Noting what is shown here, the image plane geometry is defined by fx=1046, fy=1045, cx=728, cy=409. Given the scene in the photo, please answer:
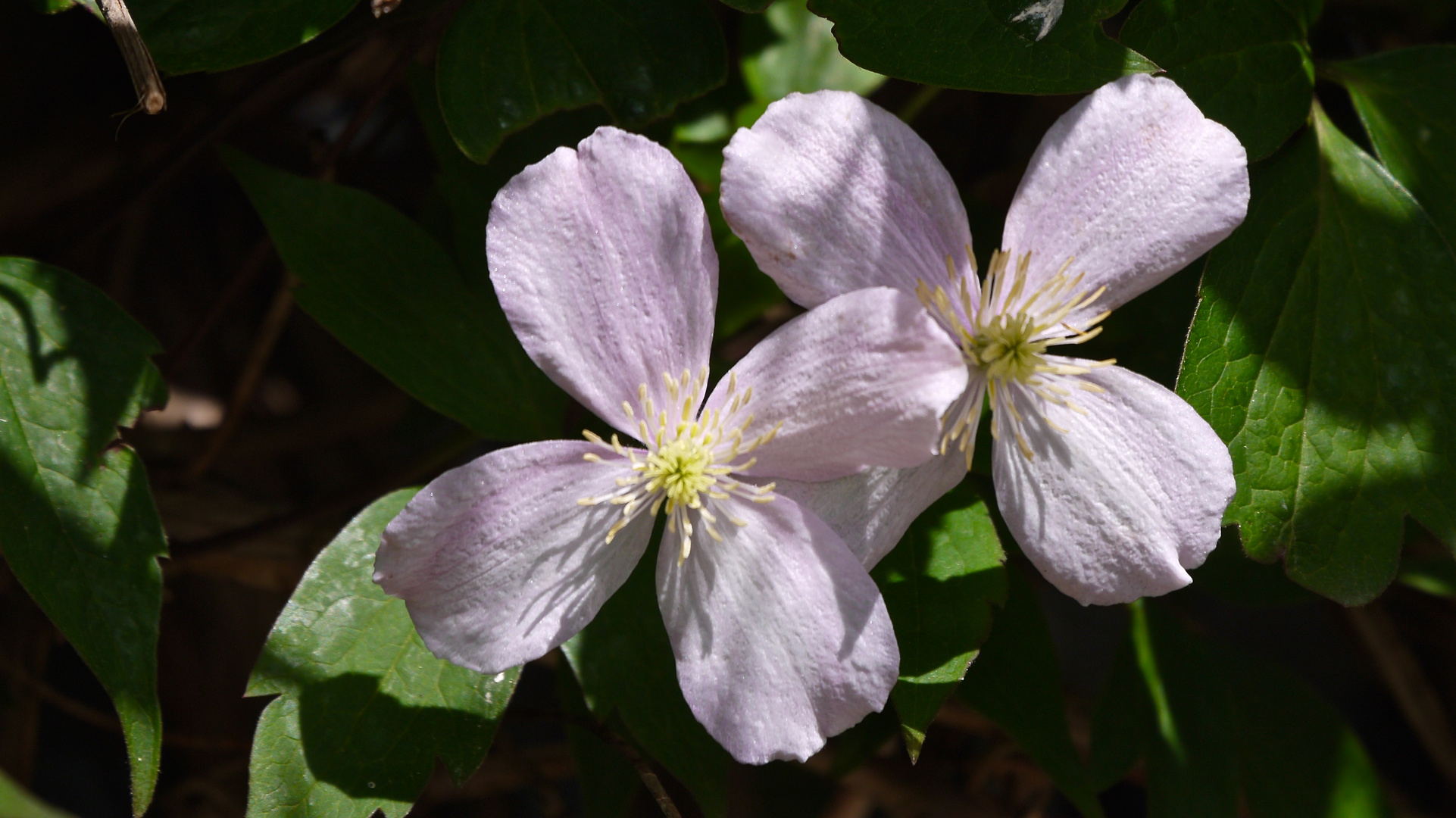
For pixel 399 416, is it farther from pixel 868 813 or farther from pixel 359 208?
pixel 868 813

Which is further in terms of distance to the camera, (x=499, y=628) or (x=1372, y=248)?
(x=1372, y=248)

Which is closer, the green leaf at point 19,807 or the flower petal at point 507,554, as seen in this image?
the green leaf at point 19,807

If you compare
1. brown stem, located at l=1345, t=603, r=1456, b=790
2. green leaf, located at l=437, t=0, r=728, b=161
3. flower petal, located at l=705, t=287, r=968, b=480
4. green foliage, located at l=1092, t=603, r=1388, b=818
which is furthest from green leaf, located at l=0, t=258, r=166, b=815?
brown stem, located at l=1345, t=603, r=1456, b=790

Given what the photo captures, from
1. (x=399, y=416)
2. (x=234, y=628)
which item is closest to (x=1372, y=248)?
(x=399, y=416)

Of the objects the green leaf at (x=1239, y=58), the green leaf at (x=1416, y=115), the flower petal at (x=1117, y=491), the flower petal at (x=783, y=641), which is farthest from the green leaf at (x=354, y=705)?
the green leaf at (x=1416, y=115)

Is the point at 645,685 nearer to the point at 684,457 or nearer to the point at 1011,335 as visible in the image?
the point at 684,457

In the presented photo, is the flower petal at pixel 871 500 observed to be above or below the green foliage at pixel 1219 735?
above

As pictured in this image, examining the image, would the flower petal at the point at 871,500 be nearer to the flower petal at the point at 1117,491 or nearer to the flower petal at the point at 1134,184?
the flower petal at the point at 1117,491

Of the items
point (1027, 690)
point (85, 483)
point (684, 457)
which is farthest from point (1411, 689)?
point (85, 483)
